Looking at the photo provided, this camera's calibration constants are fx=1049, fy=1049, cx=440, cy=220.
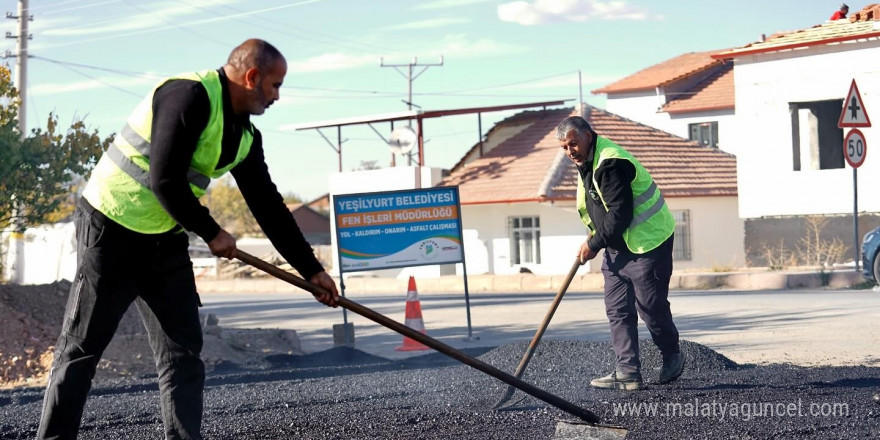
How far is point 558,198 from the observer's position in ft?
91.4

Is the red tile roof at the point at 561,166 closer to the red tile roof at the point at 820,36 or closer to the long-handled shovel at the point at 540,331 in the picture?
the red tile roof at the point at 820,36

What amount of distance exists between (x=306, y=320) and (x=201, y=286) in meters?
16.7

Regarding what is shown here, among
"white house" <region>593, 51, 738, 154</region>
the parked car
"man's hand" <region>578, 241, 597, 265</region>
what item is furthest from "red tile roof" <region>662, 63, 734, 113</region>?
"man's hand" <region>578, 241, 597, 265</region>

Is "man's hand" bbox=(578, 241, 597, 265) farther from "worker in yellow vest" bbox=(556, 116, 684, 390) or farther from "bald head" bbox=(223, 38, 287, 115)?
"bald head" bbox=(223, 38, 287, 115)

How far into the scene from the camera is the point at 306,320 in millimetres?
15375

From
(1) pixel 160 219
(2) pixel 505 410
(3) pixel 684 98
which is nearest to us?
(1) pixel 160 219

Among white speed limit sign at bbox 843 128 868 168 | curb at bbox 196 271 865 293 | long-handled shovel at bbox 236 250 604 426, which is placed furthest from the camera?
curb at bbox 196 271 865 293

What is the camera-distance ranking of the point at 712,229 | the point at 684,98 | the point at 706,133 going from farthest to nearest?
1. the point at 684,98
2. the point at 706,133
3. the point at 712,229

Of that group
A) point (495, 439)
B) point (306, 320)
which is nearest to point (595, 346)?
point (495, 439)

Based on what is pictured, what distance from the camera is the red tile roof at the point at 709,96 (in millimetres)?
38812

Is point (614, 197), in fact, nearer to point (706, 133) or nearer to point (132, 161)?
point (132, 161)

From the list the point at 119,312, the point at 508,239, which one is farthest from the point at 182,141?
the point at 508,239

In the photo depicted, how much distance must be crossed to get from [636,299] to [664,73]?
40209mm

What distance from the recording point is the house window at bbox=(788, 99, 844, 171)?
2216 cm
